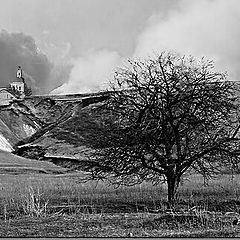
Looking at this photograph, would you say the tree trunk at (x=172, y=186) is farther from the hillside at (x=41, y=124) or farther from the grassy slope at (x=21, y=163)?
the hillside at (x=41, y=124)

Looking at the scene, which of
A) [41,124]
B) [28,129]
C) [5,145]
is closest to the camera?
[5,145]

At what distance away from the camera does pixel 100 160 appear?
20.4m

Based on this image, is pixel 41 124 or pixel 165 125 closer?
pixel 165 125

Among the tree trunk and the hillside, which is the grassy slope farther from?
the tree trunk

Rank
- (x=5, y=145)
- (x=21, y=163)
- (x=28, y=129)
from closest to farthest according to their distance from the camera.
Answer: (x=21, y=163), (x=5, y=145), (x=28, y=129)

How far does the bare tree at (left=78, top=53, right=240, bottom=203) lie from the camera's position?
19.9m

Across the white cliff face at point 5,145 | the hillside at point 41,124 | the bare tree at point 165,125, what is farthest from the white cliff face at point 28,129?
the bare tree at point 165,125

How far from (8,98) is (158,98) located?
154 meters

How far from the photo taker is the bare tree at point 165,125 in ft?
65.4

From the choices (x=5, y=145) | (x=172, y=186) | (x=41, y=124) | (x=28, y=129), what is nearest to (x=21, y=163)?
(x=5, y=145)

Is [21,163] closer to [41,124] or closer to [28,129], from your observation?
[28,129]

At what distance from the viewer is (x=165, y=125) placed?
20094mm

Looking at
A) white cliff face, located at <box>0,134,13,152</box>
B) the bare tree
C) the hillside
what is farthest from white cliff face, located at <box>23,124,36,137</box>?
the bare tree

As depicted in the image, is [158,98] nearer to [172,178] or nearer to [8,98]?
[172,178]
